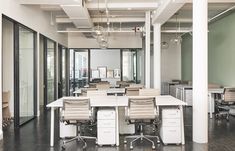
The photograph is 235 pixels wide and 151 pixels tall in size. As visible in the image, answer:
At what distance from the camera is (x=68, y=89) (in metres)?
13.9

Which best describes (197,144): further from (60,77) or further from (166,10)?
(60,77)

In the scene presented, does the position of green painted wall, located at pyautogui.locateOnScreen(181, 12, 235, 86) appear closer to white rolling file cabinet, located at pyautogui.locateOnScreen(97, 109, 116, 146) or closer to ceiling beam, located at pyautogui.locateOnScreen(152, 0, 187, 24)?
ceiling beam, located at pyautogui.locateOnScreen(152, 0, 187, 24)

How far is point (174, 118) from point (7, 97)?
4.35 m

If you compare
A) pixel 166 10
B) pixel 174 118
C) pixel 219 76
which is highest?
pixel 166 10

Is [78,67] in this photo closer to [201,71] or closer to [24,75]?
[24,75]

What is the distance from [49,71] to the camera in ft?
32.4

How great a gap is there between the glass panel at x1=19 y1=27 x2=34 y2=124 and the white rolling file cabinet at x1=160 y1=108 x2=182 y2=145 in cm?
380

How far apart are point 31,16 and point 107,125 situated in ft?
14.1

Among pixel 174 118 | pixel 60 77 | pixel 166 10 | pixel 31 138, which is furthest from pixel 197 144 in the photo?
pixel 60 77

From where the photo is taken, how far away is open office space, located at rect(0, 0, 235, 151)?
4875 mm

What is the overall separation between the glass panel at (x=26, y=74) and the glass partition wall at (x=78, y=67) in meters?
6.22

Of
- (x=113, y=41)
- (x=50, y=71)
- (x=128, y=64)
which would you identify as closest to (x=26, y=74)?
(x=50, y=71)

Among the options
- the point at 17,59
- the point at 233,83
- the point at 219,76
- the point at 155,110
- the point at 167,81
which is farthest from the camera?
the point at 167,81

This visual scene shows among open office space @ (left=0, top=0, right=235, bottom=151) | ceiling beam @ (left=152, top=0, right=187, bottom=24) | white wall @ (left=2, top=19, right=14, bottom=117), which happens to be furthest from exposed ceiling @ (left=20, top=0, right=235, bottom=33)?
white wall @ (left=2, top=19, right=14, bottom=117)
